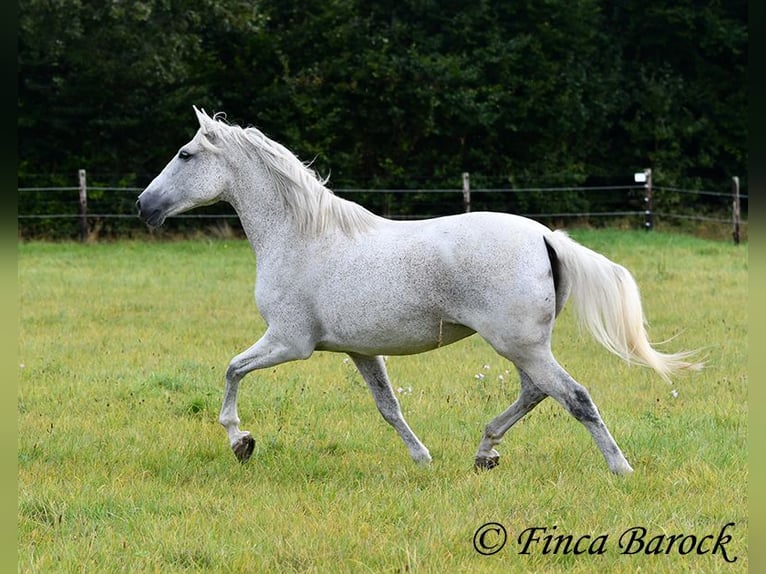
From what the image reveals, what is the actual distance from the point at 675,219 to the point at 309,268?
2128 cm

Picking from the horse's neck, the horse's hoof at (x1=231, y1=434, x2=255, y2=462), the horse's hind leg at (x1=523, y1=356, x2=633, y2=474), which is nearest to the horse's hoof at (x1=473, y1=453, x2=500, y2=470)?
the horse's hind leg at (x1=523, y1=356, x2=633, y2=474)

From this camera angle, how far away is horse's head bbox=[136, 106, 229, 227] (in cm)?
619

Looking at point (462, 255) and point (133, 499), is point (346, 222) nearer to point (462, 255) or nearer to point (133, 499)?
point (462, 255)

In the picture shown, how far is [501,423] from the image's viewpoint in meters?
5.71

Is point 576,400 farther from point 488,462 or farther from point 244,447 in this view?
point 244,447

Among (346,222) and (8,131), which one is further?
(346,222)

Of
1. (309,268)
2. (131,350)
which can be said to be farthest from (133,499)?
(131,350)

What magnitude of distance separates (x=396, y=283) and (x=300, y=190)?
106cm

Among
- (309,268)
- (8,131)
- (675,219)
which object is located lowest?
(675,219)

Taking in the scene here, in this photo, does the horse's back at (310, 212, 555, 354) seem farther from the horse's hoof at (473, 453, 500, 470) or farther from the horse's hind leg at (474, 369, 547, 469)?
the horse's hoof at (473, 453, 500, 470)

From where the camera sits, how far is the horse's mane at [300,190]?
597 cm

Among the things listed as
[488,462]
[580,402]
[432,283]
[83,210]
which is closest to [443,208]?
[83,210]

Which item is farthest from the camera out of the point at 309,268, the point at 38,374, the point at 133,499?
the point at 38,374

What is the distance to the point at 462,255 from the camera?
5.38 metres
